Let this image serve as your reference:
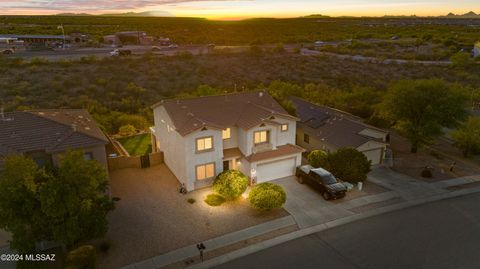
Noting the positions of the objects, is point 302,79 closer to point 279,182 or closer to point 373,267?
point 279,182

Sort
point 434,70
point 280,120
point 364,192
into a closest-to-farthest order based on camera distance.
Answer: point 364,192, point 280,120, point 434,70

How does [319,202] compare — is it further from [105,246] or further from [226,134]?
[105,246]

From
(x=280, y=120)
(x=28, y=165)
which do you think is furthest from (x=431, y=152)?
(x=28, y=165)

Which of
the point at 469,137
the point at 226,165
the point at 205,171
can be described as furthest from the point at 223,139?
the point at 469,137

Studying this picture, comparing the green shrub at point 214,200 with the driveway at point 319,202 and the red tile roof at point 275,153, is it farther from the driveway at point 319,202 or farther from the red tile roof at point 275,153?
the driveway at point 319,202

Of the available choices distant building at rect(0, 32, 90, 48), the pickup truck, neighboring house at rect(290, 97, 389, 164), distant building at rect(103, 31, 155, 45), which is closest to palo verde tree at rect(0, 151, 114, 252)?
the pickup truck

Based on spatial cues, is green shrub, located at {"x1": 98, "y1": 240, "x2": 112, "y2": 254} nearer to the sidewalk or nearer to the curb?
the sidewalk
